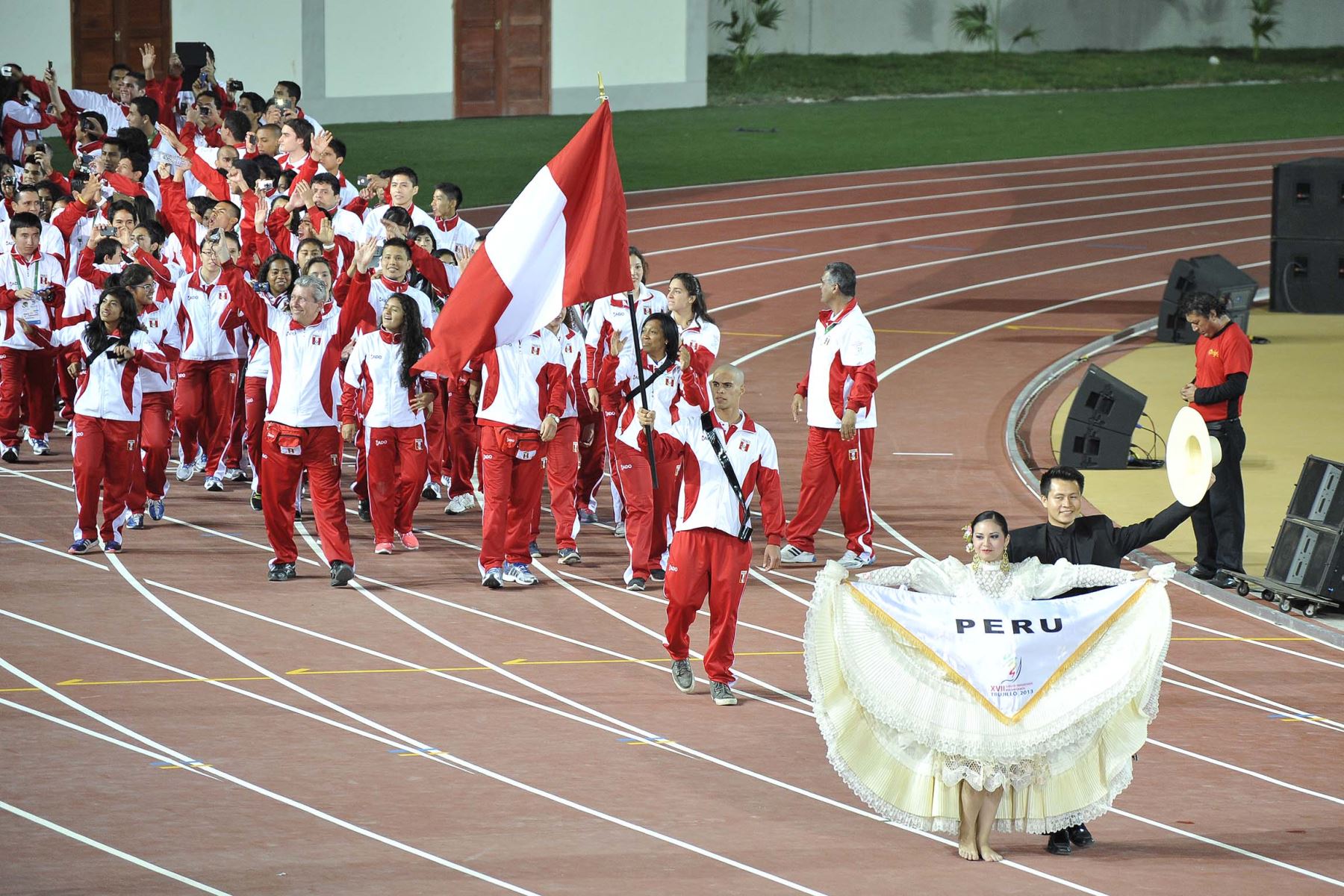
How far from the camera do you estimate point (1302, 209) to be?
22000 millimetres

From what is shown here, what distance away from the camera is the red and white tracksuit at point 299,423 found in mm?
11109

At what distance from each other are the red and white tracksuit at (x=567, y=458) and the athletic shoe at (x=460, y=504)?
4.72 feet

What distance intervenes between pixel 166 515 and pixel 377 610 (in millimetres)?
A: 3056

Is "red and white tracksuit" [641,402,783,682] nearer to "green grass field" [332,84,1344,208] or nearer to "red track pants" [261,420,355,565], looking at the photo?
"red track pants" [261,420,355,565]

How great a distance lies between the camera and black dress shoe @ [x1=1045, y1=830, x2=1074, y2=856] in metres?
Result: 7.24

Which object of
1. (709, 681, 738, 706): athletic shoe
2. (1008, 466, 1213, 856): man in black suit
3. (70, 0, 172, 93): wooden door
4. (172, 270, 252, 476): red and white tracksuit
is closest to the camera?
(1008, 466, 1213, 856): man in black suit

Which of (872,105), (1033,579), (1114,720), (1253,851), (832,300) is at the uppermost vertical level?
(872,105)

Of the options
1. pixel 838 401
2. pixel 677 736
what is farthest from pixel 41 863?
pixel 838 401

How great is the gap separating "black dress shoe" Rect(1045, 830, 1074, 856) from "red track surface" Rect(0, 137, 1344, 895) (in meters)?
0.05

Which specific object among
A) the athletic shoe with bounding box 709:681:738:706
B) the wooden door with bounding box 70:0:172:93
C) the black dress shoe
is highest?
the wooden door with bounding box 70:0:172:93

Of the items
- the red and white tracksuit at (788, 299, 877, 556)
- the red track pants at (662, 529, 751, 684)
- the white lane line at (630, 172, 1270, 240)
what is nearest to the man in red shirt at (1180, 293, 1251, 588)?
the red and white tracksuit at (788, 299, 877, 556)

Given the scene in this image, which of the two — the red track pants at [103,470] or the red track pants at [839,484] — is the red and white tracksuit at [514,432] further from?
the red track pants at [103,470]

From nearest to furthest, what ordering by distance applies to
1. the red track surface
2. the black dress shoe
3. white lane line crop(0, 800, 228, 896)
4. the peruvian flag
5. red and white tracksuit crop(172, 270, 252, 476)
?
white lane line crop(0, 800, 228, 896) → the red track surface → the black dress shoe → the peruvian flag → red and white tracksuit crop(172, 270, 252, 476)

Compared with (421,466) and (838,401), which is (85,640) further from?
(838,401)
